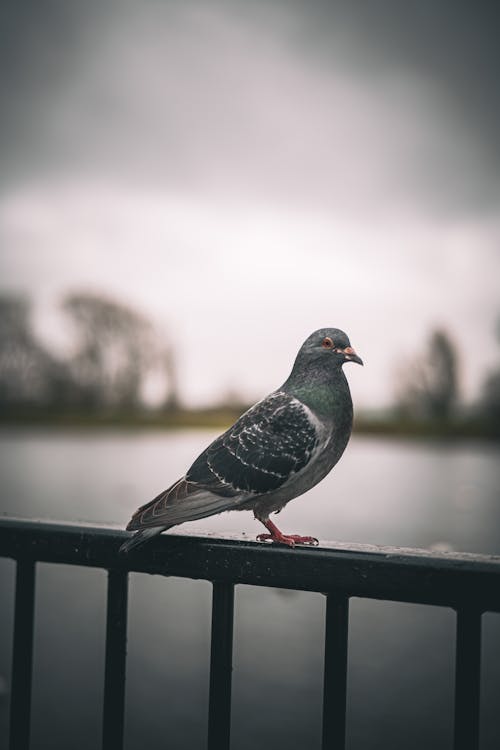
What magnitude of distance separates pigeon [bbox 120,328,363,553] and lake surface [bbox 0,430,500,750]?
2115 centimetres

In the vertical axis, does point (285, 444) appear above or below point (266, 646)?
above

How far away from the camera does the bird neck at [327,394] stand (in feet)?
7.07

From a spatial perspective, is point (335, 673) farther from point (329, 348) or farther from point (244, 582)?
point (329, 348)

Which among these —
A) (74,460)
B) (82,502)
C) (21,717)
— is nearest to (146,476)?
(82,502)

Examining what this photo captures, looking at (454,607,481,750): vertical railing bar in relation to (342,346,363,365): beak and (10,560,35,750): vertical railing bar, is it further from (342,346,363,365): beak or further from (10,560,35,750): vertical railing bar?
(10,560,35,750): vertical railing bar

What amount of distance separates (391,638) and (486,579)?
45331mm

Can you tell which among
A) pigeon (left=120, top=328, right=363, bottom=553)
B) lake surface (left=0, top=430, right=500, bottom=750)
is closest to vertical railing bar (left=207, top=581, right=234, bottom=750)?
pigeon (left=120, top=328, right=363, bottom=553)

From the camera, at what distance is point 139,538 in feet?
5.60

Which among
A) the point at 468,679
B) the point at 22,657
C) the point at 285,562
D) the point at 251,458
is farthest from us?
the point at 251,458

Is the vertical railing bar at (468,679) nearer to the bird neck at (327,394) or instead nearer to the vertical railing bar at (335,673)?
the vertical railing bar at (335,673)

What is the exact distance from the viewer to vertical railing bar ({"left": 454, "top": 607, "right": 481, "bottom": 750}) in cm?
142

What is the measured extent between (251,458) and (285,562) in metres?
0.60

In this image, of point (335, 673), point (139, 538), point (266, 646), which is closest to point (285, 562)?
point (335, 673)

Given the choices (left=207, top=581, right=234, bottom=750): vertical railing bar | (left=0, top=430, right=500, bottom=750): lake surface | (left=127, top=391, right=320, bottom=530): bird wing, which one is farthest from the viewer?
(left=0, top=430, right=500, bottom=750): lake surface
